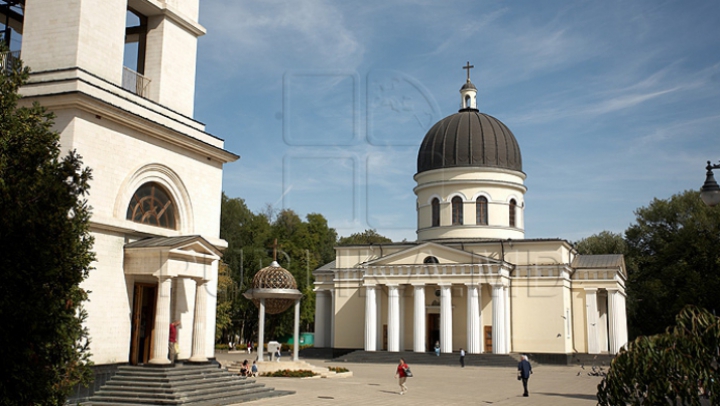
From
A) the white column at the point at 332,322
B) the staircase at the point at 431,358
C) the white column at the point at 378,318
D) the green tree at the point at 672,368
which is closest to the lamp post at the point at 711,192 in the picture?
the green tree at the point at 672,368

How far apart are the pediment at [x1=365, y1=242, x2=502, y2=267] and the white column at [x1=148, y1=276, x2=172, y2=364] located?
2662 centimetres

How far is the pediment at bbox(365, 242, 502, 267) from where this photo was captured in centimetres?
4166

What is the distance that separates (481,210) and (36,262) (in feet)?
131

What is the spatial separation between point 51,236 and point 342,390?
49.4ft

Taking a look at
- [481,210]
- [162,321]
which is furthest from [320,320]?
[162,321]

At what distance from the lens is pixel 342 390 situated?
2272 centimetres

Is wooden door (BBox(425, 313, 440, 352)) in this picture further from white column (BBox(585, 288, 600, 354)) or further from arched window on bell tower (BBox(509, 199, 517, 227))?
white column (BBox(585, 288, 600, 354))

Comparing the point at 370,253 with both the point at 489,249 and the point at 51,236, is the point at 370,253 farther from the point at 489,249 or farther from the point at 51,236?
the point at 51,236

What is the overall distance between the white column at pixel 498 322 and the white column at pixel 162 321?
1045 inches

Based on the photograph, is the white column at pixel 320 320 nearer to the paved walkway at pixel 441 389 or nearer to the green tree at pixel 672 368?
the paved walkway at pixel 441 389

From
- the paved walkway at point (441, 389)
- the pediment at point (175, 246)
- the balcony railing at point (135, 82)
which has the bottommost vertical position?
the paved walkway at point (441, 389)

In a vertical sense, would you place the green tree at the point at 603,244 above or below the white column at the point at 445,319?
above

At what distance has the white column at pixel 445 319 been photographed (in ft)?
136

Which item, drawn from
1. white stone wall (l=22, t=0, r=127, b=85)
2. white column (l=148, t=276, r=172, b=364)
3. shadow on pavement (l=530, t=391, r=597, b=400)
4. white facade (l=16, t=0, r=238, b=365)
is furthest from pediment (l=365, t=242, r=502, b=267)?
white stone wall (l=22, t=0, r=127, b=85)
